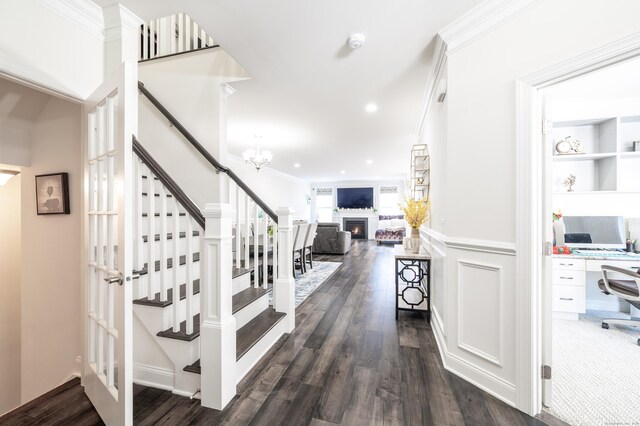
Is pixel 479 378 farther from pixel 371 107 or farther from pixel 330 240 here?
pixel 330 240

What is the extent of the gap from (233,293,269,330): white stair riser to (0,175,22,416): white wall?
240cm

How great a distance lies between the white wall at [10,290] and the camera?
99.7 inches

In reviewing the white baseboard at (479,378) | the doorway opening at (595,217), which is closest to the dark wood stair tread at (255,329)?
the white baseboard at (479,378)

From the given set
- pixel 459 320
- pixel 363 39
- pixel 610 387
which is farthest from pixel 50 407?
pixel 610 387

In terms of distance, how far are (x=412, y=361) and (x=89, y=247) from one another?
2.53m

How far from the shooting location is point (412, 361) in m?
2.13

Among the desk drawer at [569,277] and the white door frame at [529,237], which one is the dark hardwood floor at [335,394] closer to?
the white door frame at [529,237]

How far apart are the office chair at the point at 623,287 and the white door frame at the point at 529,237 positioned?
147 cm

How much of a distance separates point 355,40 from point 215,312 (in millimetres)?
2273

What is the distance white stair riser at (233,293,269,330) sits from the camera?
224cm

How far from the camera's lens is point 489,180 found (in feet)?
5.90

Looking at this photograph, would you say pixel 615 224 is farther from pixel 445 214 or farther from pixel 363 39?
pixel 363 39

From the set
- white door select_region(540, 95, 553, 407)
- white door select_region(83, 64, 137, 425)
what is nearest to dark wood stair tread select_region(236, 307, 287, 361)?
white door select_region(83, 64, 137, 425)

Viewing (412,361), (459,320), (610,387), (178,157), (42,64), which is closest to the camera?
(42,64)
